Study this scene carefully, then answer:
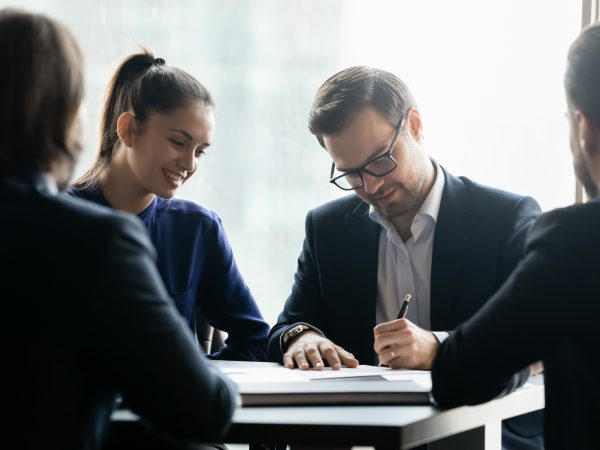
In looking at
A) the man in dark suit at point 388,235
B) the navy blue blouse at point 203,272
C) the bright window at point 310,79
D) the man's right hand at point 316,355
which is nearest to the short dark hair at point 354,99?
the man in dark suit at point 388,235

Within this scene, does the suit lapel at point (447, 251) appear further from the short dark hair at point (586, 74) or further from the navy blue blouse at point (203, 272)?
the short dark hair at point (586, 74)

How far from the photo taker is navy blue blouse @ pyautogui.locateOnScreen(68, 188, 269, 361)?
96.3 inches

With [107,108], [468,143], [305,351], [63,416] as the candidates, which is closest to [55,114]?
[63,416]

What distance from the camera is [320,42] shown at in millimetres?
3301

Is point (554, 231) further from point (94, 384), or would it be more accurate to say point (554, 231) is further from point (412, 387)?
point (94, 384)

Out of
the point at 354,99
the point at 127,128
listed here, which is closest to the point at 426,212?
the point at 354,99

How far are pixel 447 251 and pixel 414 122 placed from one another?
0.37m

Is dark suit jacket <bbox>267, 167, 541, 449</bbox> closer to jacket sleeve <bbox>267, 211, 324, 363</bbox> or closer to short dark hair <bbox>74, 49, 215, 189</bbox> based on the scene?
jacket sleeve <bbox>267, 211, 324, 363</bbox>

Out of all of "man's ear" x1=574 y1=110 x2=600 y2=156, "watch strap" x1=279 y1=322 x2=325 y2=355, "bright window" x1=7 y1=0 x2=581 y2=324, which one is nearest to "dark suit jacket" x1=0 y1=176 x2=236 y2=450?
"man's ear" x1=574 y1=110 x2=600 y2=156

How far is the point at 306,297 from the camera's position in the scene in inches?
96.5

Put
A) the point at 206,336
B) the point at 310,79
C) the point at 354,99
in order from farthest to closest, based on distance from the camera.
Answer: the point at 310,79
the point at 206,336
the point at 354,99

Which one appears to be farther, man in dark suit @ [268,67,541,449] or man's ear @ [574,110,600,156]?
man in dark suit @ [268,67,541,449]

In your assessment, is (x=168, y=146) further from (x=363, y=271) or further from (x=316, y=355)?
(x=316, y=355)

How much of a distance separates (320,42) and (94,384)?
233 centimetres
